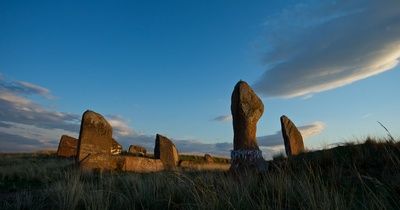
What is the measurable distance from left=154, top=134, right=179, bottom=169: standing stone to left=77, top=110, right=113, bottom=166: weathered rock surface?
2.81 metres

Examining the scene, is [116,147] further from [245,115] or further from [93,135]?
[245,115]

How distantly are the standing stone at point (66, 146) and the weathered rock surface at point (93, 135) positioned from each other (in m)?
10.1

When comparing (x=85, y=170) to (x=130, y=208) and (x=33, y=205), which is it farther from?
(x=130, y=208)

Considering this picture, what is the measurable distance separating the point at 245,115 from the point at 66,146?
19.9 metres

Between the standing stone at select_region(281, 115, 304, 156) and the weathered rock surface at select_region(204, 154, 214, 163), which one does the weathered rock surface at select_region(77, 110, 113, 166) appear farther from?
the weathered rock surface at select_region(204, 154, 214, 163)

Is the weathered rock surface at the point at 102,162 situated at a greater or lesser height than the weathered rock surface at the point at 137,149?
lesser

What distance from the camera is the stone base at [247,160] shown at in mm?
11320

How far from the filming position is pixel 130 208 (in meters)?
5.70

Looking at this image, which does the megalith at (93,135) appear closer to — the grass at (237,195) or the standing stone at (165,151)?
the standing stone at (165,151)

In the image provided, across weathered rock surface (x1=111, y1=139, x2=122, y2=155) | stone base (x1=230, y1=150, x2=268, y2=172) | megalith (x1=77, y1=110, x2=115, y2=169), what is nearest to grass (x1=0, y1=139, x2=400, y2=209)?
stone base (x1=230, y1=150, x2=268, y2=172)

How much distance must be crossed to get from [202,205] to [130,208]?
4.01 feet

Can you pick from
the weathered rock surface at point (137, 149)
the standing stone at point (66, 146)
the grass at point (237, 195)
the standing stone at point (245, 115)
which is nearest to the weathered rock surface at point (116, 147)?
the weathered rock surface at point (137, 149)

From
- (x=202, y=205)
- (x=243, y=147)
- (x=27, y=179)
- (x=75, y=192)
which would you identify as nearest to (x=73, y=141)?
(x=27, y=179)

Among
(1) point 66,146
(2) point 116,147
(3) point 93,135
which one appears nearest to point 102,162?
(3) point 93,135
